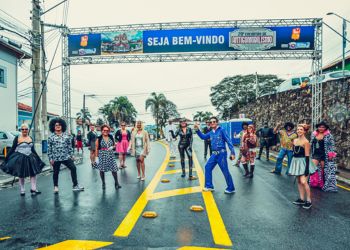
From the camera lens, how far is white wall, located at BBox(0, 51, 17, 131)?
22750 mm

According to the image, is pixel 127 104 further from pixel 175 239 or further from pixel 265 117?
pixel 175 239

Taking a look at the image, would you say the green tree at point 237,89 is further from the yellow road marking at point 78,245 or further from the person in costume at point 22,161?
the yellow road marking at point 78,245

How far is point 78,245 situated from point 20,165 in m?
4.09

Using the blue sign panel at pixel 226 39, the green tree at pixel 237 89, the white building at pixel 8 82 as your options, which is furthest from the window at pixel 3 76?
the green tree at pixel 237 89

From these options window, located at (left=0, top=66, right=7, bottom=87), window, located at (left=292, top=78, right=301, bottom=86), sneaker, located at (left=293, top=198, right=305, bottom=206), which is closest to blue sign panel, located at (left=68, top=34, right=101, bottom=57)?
window, located at (left=0, top=66, right=7, bottom=87)

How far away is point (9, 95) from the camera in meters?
23.7

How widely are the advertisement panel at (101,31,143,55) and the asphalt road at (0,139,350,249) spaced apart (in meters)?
10.6

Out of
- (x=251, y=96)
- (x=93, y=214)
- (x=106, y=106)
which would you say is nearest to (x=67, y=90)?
(x=93, y=214)

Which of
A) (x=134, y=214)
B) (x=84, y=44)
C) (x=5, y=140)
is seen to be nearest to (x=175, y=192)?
(x=134, y=214)

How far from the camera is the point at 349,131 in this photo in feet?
37.5

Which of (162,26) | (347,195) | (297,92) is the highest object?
(162,26)

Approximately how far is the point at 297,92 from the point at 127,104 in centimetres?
5065

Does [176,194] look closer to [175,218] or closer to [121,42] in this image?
[175,218]

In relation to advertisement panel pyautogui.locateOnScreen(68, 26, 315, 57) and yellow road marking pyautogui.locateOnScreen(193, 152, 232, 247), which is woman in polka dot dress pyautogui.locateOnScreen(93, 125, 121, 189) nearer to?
yellow road marking pyautogui.locateOnScreen(193, 152, 232, 247)
